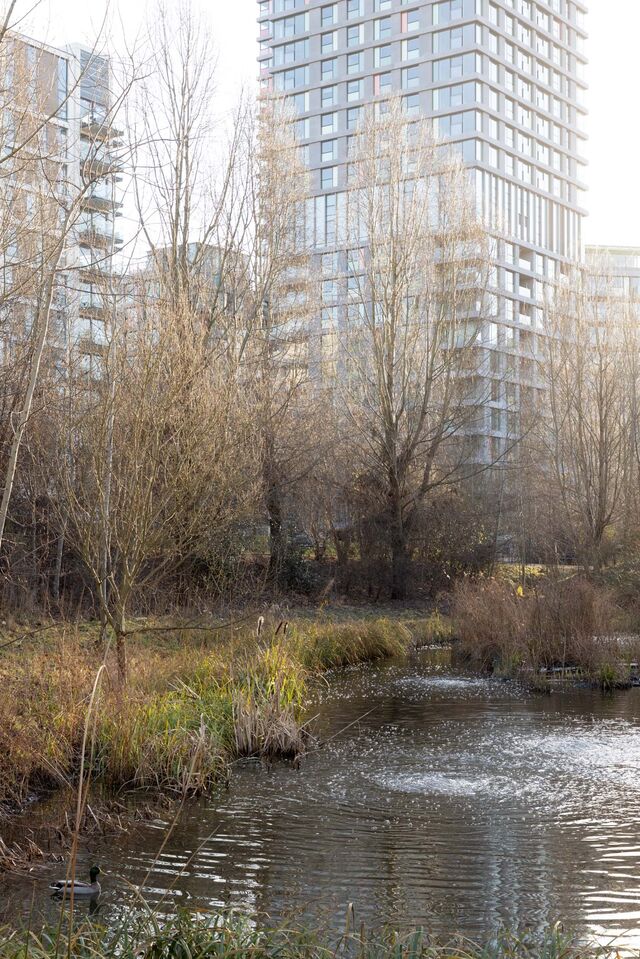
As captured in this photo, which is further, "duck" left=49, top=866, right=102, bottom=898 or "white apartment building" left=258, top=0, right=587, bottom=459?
"white apartment building" left=258, top=0, right=587, bottom=459

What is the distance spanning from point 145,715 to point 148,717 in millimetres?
141

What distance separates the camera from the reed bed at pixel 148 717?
820cm

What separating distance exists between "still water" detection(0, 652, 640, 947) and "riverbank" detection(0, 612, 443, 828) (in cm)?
39

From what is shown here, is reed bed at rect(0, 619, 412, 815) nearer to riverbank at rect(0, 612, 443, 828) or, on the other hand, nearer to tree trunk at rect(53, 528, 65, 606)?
riverbank at rect(0, 612, 443, 828)

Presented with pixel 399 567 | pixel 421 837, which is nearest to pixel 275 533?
pixel 399 567

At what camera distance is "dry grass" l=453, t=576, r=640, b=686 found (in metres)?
15.5

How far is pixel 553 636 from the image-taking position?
15977 millimetres

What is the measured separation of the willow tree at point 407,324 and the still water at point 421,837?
1431 centimetres

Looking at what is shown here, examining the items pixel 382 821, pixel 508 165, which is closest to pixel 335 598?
pixel 382 821

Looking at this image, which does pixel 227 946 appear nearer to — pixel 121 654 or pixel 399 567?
pixel 121 654

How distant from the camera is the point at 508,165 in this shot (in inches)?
2516

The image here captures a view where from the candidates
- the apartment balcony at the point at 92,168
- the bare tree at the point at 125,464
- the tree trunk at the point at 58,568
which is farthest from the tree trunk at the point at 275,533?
the apartment balcony at the point at 92,168

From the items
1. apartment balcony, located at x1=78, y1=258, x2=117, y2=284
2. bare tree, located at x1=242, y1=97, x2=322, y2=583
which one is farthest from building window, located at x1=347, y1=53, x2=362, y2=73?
apartment balcony, located at x1=78, y1=258, x2=117, y2=284

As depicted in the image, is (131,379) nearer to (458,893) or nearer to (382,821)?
(382,821)
